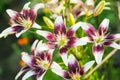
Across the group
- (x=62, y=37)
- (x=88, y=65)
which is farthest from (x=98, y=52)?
(x=62, y=37)

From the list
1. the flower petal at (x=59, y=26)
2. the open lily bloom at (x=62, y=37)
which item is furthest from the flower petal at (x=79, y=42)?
the flower petal at (x=59, y=26)

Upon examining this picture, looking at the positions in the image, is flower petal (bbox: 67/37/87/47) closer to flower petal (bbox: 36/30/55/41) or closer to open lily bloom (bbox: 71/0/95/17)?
flower petal (bbox: 36/30/55/41)

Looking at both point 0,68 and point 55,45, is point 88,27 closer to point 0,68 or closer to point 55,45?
point 55,45

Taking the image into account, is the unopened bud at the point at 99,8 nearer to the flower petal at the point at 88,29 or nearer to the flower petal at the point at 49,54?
the flower petal at the point at 88,29

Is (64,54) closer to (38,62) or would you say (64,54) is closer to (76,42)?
(76,42)

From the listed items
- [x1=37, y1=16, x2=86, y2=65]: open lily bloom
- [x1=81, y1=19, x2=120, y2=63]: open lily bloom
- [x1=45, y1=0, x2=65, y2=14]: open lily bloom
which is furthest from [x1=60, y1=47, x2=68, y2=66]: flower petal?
[x1=45, y1=0, x2=65, y2=14]: open lily bloom

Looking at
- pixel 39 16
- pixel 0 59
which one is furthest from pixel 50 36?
pixel 0 59
